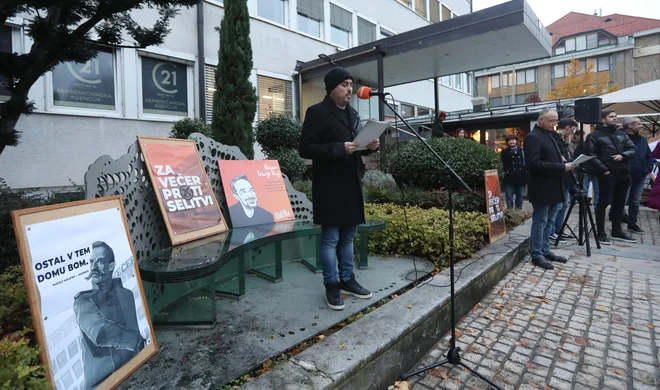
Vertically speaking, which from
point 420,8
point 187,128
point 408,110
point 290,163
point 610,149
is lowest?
point 610,149

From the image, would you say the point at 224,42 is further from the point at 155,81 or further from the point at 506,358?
the point at 506,358

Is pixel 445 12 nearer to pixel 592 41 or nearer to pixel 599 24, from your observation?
pixel 592 41

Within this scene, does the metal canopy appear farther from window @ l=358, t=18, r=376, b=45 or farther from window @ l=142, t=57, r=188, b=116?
window @ l=142, t=57, r=188, b=116

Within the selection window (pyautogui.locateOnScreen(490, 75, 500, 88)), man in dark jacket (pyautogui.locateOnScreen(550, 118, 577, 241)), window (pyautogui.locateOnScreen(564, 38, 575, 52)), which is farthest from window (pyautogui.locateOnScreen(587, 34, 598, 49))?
man in dark jacket (pyautogui.locateOnScreen(550, 118, 577, 241))

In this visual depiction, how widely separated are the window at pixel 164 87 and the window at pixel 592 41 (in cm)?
5306

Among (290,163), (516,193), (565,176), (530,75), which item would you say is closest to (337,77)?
(565,176)

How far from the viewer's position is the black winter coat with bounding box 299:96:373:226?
9.39 feet

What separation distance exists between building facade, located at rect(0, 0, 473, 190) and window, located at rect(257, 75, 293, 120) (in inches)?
1.3

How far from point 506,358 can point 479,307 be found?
0.94 m

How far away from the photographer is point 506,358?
2650mm

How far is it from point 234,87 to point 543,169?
651cm

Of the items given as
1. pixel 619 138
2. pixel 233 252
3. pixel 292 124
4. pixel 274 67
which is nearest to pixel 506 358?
pixel 233 252

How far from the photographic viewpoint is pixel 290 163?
870 centimetres

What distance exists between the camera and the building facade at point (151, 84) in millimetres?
7152
